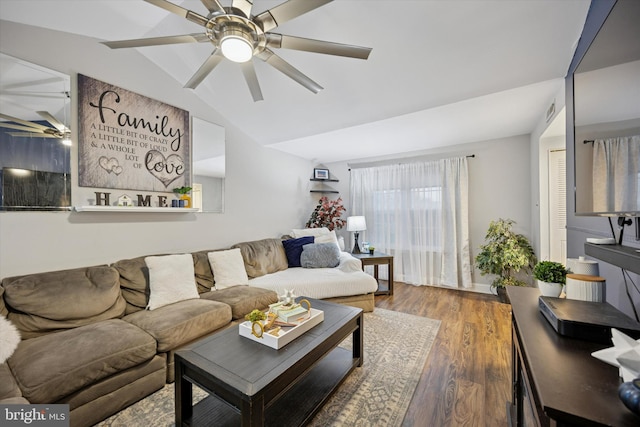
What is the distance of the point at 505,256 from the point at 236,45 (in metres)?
3.62

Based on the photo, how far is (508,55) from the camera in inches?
77.6

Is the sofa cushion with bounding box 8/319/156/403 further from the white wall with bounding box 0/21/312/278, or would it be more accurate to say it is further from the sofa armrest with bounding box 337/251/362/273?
the sofa armrest with bounding box 337/251/362/273

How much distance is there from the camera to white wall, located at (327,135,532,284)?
3535 millimetres

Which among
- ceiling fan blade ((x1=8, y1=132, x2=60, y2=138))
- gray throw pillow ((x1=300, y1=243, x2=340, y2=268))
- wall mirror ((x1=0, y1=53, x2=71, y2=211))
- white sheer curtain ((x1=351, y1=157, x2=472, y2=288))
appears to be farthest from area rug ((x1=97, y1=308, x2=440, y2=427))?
ceiling fan blade ((x1=8, y1=132, x2=60, y2=138))

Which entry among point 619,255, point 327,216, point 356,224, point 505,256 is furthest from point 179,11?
point 505,256

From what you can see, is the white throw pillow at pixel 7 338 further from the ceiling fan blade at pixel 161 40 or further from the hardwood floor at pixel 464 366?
the hardwood floor at pixel 464 366

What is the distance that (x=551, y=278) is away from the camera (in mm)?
1376

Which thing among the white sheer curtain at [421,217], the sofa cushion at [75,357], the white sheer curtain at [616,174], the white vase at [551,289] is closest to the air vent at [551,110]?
the white sheer curtain at [421,217]

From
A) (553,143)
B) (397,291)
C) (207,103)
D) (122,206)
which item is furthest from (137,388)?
(553,143)

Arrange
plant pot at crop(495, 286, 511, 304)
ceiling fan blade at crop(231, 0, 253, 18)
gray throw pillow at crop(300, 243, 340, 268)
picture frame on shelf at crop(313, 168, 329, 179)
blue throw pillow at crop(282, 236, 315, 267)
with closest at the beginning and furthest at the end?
ceiling fan blade at crop(231, 0, 253, 18) < plant pot at crop(495, 286, 511, 304) < gray throw pillow at crop(300, 243, 340, 268) < blue throw pillow at crop(282, 236, 315, 267) < picture frame on shelf at crop(313, 168, 329, 179)

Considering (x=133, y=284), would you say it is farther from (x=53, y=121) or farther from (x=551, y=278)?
(x=551, y=278)

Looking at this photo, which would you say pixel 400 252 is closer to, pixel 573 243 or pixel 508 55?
pixel 573 243

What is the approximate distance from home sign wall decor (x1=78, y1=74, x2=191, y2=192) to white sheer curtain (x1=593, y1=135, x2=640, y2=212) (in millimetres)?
3282

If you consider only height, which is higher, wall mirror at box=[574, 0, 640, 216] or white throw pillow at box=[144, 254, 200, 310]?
wall mirror at box=[574, 0, 640, 216]
